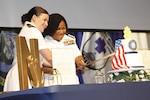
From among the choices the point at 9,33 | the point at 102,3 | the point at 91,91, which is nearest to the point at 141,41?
the point at 102,3

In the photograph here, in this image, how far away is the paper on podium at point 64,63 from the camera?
1371 mm

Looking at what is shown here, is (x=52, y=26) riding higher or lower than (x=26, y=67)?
higher

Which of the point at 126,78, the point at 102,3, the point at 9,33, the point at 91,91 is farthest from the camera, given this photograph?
the point at 102,3

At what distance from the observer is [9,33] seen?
2.36 m

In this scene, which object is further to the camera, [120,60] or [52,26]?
[52,26]

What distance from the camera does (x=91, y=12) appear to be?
2.71m

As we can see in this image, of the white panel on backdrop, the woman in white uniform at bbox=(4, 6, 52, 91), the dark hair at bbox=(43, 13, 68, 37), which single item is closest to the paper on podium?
the woman in white uniform at bbox=(4, 6, 52, 91)

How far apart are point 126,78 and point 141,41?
171 cm

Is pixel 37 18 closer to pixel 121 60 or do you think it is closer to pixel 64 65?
pixel 64 65

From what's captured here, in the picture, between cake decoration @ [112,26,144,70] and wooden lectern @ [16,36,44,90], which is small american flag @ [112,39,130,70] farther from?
wooden lectern @ [16,36,44,90]

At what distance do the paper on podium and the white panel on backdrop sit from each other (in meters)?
1.08

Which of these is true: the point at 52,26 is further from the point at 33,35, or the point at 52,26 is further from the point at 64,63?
the point at 64,63

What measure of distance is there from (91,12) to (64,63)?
1.36 metres

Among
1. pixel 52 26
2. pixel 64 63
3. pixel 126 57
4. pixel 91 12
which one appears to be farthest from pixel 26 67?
pixel 91 12
